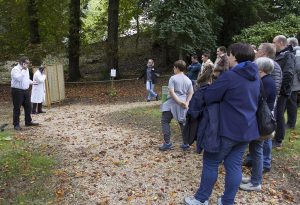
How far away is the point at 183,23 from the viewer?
2053cm

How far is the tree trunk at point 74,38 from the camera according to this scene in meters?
25.9

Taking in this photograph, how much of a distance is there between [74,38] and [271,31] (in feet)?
42.6

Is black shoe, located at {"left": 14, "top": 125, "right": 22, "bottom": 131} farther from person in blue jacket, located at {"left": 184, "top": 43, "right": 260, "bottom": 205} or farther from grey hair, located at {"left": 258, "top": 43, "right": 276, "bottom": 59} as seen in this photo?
person in blue jacket, located at {"left": 184, "top": 43, "right": 260, "bottom": 205}

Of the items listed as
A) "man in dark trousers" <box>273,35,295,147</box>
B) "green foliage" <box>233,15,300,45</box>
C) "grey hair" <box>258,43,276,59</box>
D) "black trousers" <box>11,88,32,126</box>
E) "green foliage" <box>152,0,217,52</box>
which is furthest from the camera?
"green foliage" <box>152,0,217,52</box>

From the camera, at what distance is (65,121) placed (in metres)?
12.8

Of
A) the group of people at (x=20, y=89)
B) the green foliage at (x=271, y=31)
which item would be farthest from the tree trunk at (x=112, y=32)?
the group of people at (x=20, y=89)

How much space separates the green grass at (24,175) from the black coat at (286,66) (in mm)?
4565

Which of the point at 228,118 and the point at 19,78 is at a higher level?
the point at 19,78

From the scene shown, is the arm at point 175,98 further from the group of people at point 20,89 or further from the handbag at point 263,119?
the group of people at point 20,89

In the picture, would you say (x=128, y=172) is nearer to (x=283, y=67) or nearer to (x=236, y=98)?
(x=236, y=98)

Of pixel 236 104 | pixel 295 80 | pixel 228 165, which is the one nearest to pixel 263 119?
pixel 236 104

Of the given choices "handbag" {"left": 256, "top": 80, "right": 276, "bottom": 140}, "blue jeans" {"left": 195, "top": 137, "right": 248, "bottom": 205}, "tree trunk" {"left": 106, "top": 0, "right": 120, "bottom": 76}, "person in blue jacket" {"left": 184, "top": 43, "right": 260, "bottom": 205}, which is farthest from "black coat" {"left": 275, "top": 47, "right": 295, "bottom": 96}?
"tree trunk" {"left": 106, "top": 0, "right": 120, "bottom": 76}

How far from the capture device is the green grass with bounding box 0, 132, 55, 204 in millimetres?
6363

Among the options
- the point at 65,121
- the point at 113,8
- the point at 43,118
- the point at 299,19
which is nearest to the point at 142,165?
the point at 65,121
